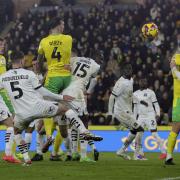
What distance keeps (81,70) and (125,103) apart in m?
1.72

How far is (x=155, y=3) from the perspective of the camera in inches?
1168

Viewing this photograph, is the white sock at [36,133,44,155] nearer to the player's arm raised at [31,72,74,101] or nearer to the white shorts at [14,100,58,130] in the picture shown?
the white shorts at [14,100,58,130]

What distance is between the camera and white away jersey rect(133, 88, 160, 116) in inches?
719

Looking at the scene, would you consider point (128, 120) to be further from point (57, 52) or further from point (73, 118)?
point (73, 118)

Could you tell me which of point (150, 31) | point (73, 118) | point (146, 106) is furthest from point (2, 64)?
point (146, 106)

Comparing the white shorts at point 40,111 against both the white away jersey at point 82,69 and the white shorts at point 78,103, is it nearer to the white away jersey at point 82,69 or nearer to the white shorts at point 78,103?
the white shorts at point 78,103

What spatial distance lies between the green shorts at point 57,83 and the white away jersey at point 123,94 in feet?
6.60

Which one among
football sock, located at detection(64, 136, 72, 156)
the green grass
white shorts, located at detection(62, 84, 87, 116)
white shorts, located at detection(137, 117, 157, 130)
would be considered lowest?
the green grass

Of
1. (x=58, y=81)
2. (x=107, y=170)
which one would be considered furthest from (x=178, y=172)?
(x=58, y=81)

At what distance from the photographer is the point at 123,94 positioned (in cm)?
1554

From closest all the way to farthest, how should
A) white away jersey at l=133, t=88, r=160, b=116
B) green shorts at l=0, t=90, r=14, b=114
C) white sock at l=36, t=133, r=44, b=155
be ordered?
1. green shorts at l=0, t=90, r=14, b=114
2. white sock at l=36, t=133, r=44, b=155
3. white away jersey at l=133, t=88, r=160, b=116

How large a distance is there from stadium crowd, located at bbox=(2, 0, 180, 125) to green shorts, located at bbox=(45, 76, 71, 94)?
9.63 metres

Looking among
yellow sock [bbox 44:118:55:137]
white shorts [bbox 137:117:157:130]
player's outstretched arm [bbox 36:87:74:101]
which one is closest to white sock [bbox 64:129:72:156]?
yellow sock [bbox 44:118:55:137]

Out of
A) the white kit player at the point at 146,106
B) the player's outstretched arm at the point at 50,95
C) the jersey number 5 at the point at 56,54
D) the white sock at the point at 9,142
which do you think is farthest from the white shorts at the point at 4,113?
the white kit player at the point at 146,106
